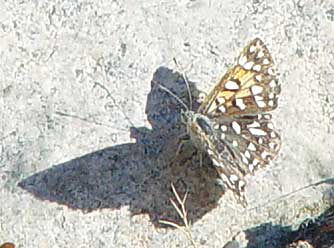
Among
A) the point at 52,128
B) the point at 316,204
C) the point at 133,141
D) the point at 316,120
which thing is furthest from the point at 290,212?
the point at 52,128

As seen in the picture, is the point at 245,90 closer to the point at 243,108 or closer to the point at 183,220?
the point at 243,108

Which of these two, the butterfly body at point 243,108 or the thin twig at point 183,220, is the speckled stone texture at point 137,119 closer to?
the thin twig at point 183,220

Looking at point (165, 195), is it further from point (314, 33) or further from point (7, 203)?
point (314, 33)

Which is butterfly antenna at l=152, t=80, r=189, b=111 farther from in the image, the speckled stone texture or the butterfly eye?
the butterfly eye

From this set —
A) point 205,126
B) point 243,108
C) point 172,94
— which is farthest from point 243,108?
point 172,94

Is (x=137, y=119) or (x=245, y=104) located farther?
(x=137, y=119)

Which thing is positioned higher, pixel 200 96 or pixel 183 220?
pixel 200 96

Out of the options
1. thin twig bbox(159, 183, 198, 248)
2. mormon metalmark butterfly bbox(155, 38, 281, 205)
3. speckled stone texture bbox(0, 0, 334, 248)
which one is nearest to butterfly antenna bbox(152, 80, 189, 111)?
speckled stone texture bbox(0, 0, 334, 248)
